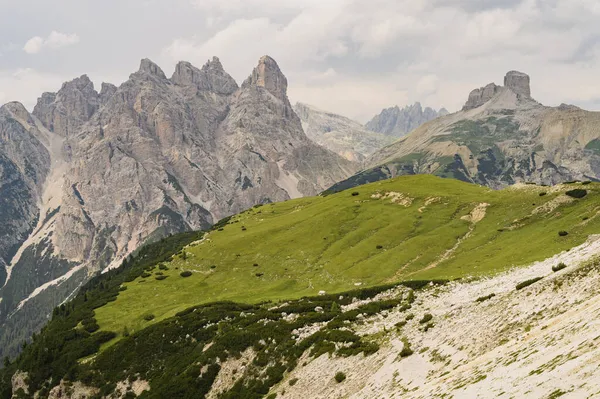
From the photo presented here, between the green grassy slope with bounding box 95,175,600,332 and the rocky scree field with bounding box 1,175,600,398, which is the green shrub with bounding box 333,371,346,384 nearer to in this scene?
the rocky scree field with bounding box 1,175,600,398

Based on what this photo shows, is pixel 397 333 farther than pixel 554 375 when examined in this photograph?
Yes

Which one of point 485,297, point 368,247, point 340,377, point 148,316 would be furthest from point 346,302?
point 148,316

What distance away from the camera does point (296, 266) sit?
3959 inches

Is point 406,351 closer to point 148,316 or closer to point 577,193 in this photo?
point 148,316

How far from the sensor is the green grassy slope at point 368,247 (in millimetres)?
77000

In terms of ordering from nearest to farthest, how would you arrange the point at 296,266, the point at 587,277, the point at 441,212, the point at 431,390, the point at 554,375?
1. the point at 554,375
2. the point at 431,390
3. the point at 587,277
4. the point at 296,266
5. the point at 441,212

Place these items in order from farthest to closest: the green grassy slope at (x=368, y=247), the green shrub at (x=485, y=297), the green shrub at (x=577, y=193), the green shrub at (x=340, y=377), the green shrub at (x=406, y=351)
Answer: the green shrub at (x=577, y=193) → the green grassy slope at (x=368, y=247) → the green shrub at (x=485, y=297) → the green shrub at (x=340, y=377) → the green shrub at (x=406, y=351)

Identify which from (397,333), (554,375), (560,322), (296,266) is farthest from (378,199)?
(554,375)

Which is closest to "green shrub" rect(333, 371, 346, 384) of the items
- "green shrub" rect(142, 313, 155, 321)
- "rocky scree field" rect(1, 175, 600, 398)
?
"rocky scree field" rect(1, 175, 600, 398)

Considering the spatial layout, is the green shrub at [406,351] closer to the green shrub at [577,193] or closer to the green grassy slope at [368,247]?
the green grassy slope at [368,247]

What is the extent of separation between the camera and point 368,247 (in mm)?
99000

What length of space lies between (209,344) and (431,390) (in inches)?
1503

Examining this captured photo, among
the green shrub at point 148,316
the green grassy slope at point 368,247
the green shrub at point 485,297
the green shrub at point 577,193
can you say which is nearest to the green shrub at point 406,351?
the green shrub at point 485,297

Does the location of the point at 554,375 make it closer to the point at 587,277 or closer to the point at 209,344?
the point at 587,277
